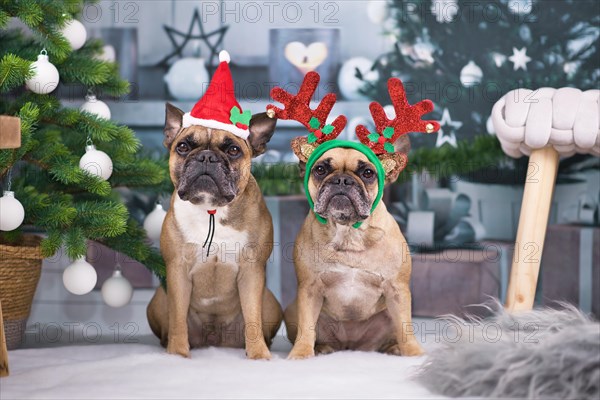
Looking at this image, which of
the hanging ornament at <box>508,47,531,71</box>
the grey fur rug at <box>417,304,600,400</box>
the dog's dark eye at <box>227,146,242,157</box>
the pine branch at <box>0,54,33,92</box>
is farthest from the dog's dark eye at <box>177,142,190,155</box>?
the hanging ornament at <box>508,47,531,71</box>

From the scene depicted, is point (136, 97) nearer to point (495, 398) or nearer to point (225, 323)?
point (225, 323)

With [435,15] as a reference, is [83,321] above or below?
below

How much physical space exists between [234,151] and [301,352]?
59 cm

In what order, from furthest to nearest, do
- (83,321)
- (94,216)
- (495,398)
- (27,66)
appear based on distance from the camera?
(83,321)
(94,216)
(27,66)
(495,398)

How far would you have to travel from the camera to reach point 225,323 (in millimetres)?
2453

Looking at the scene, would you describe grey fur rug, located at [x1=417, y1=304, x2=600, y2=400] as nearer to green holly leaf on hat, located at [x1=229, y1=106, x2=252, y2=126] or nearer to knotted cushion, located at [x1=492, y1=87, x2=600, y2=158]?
knotted cushion, located at [x1=492, y1=87, x2=600, y2=158]

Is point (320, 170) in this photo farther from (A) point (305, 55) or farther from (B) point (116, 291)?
(A) point (305, 55)

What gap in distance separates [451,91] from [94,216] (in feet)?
4.95

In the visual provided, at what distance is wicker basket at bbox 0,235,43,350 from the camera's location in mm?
2426

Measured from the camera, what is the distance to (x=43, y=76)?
7.73 feet

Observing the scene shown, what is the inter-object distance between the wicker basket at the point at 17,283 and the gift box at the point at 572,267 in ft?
5.80

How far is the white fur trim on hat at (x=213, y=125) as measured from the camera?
2270 mm

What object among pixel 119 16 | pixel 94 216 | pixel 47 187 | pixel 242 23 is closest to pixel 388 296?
pixel 94 216

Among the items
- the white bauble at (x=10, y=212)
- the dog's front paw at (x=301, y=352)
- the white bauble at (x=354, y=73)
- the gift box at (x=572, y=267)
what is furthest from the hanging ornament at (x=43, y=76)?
the gift box at (x=572, y=267)
